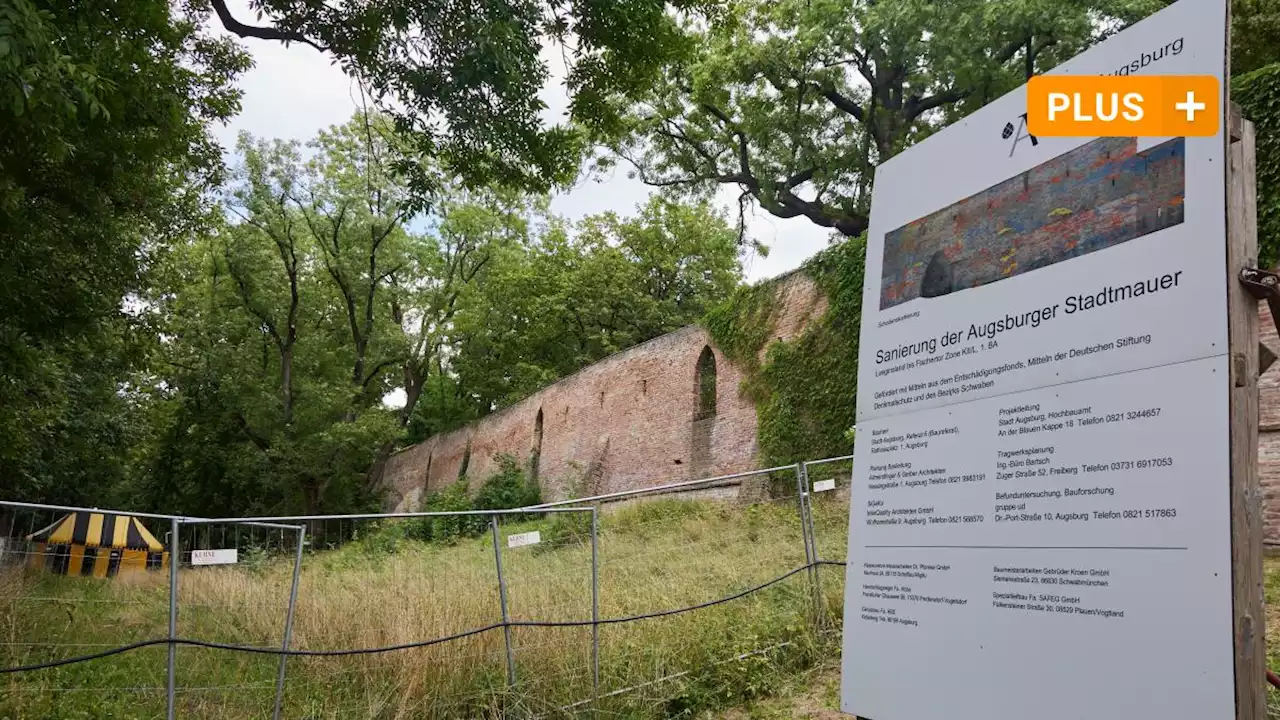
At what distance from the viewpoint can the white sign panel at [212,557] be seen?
4.46 meters

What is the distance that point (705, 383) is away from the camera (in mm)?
19250

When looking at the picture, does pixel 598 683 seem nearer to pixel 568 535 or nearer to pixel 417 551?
pixel 568 535

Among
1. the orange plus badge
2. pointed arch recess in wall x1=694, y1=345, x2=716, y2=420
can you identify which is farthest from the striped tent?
pointed arch recess in wall x1=694, y1=345, x2=716, y2=420

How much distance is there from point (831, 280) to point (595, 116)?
8.17 metres

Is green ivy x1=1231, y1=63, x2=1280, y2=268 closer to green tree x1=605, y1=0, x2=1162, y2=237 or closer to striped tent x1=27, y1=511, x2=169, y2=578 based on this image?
green tree x1=605, y1=0, x2=1162, y2=237

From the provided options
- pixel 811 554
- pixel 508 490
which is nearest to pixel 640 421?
pixel 508 490

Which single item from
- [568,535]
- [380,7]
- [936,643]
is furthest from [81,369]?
[936,643]

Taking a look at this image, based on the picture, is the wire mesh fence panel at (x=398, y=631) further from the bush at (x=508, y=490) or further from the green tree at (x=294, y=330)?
the green tree at (x=294, y=330)

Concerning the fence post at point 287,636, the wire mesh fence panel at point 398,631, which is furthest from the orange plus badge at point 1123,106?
the fence post at point 287,636

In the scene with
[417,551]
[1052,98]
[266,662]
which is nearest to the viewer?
[1052,98]

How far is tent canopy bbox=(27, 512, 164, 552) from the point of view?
579 centimetres

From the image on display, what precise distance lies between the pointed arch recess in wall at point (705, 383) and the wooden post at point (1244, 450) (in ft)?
54.7

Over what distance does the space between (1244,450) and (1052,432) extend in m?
0.44

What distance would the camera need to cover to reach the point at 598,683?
17.3 feet
